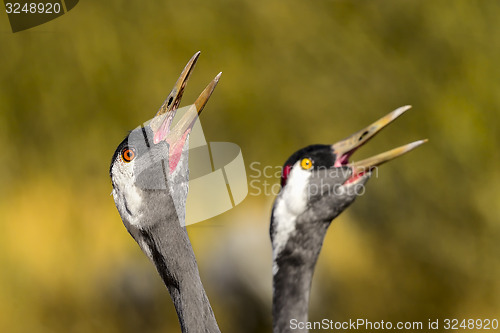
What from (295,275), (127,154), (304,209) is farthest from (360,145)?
(127,154)

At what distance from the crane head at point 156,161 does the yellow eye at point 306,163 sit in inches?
20.9

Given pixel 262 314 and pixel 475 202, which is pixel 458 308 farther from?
pixel 262 314

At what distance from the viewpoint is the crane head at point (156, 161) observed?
9.46ft

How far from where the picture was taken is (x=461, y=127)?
229 inches


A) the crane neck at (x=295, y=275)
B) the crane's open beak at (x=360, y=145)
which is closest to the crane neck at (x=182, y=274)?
the crane neck at (x=295, y=275)

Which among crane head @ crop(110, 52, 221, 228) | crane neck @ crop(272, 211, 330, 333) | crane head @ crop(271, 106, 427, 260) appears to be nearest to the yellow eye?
crane head @ crop(271, 106, 427, 260)

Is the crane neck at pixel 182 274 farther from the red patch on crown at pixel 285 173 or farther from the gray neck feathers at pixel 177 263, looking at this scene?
the red patch on crown at pixel 285 173

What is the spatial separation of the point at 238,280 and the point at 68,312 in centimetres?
143

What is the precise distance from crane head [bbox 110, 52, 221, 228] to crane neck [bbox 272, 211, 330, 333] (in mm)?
590

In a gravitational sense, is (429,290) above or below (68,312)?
below

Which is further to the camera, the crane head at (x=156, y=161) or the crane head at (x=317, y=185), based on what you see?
the crane head at (x=156, y=161)

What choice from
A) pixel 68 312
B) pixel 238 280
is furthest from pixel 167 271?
pixel 68 312

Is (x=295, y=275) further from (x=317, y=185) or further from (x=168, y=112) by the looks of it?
(x=168, y=112)

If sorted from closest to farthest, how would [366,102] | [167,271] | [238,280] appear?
[167,271] < [238,280] < [366,102]
